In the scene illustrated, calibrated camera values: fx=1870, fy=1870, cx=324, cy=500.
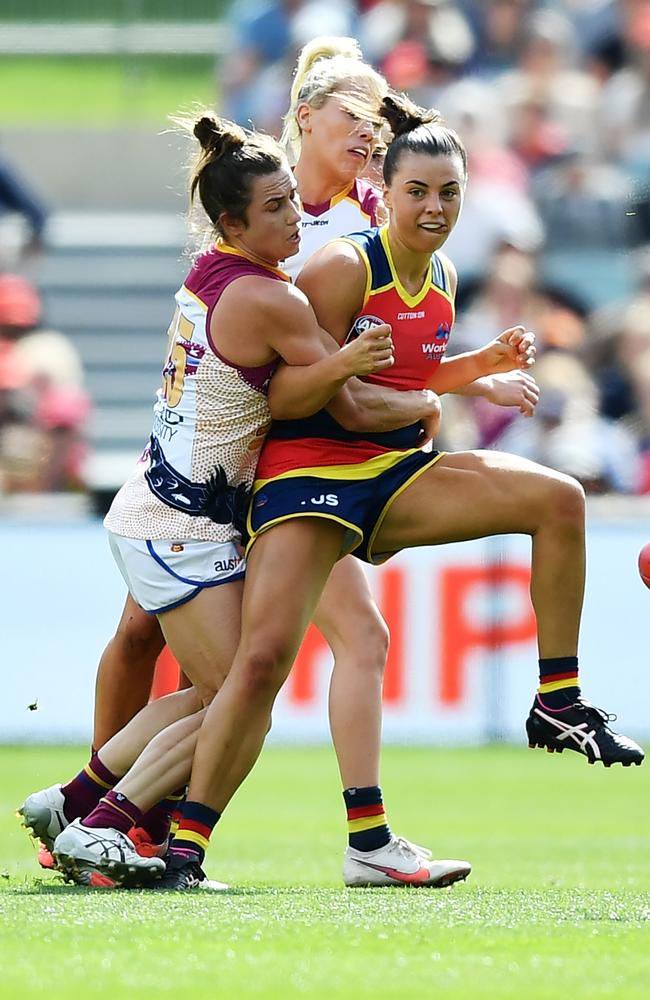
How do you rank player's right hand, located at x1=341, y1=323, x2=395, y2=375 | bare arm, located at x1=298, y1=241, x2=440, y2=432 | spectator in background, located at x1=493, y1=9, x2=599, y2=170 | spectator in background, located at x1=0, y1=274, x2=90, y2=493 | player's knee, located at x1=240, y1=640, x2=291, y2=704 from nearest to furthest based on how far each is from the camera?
1. player's right hand, located at x1=341, y1=323, x2=395, y2=375
2. player's knee, located at x1=240, y1=640, x2=291, y2=704
3. bare arm, located at x1=298, y1=241, x2=440, y2=432
4. spectator in background, located at x1=0, y1=274, x2=90, y2=493
5. spectator in background, located at x1=493, y1=9, x2=599, y2=170

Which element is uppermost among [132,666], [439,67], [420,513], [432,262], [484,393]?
[439,67]

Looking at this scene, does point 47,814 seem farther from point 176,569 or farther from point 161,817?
point 176,569

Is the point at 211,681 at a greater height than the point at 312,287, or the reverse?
the point at 312,287

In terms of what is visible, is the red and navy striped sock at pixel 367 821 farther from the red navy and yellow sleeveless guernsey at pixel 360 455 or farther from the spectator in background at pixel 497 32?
the spectator in background at pixel 497 32

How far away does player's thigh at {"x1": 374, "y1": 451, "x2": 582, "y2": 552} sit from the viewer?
5.33 m

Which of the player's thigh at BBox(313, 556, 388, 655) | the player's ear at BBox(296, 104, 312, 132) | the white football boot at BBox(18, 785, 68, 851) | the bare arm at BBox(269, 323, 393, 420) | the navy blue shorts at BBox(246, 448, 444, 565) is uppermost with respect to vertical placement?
the player's ear at BBox(296, 104, 312, 132)

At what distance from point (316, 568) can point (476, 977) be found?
5.40 ft

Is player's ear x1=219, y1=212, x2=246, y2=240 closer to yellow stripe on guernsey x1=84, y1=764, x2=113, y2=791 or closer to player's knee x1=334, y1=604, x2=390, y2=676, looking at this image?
player's knee x1=334, y1=604, x2=390, y2=676

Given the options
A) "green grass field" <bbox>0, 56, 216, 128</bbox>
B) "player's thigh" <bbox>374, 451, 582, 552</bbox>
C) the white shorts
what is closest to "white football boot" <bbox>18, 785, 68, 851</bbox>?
the white shorts

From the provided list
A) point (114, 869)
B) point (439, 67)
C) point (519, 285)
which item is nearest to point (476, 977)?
point (114, 869)

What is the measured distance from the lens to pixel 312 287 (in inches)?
210

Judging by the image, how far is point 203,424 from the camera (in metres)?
5.36

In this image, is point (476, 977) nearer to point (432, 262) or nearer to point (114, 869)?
point (114, 869)

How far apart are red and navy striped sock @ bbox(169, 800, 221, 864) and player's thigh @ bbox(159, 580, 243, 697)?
1.13ft
